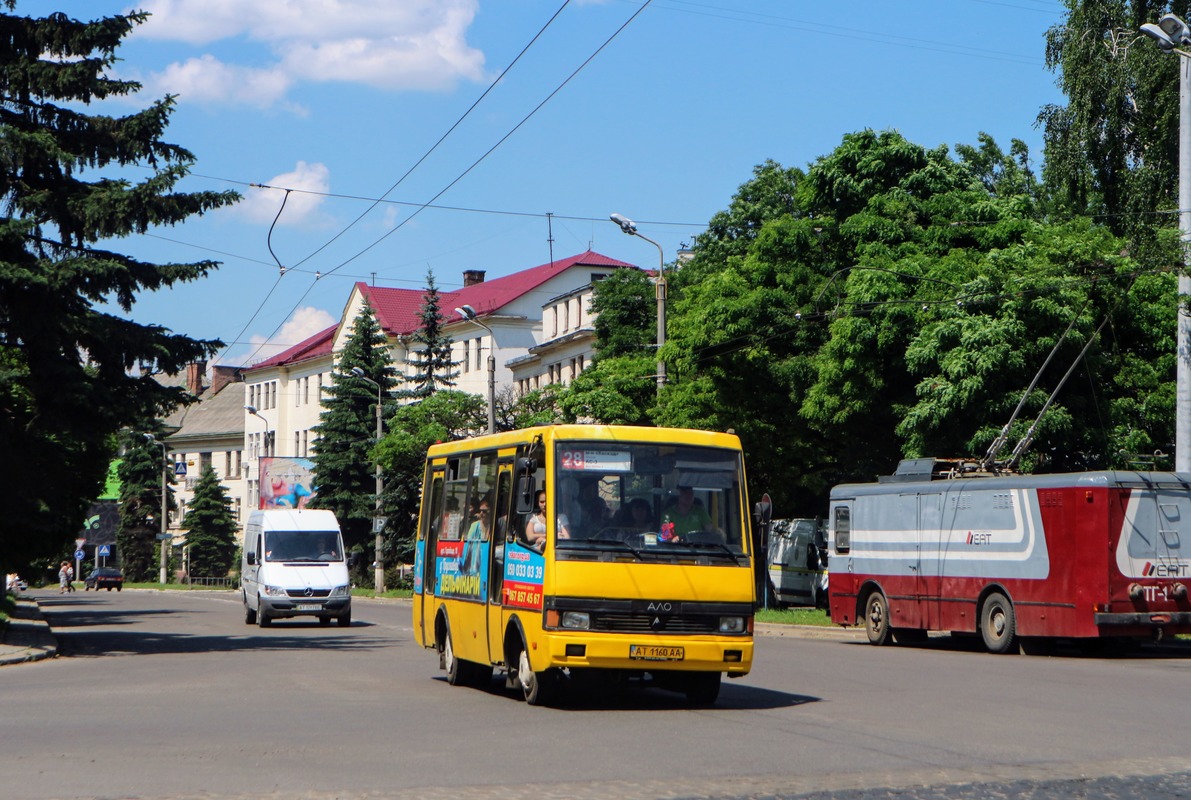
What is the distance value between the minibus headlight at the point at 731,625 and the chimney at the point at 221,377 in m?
128

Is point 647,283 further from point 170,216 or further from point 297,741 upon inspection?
point 297,741

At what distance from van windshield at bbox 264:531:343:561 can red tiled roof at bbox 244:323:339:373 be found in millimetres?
73008

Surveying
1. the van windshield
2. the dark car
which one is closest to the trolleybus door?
the van windshield

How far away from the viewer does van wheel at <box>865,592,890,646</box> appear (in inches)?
1083

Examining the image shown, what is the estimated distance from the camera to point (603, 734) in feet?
41.6

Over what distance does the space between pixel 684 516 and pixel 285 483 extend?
7250 centimetres

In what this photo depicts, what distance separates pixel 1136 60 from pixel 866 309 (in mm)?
8399

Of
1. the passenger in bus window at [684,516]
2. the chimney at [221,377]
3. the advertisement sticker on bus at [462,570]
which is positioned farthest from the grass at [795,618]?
the chimney at [221,377]

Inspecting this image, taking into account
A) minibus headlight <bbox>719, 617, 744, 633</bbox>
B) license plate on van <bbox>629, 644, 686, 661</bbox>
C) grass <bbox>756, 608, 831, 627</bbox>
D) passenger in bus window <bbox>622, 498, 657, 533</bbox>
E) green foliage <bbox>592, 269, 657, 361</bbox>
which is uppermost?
green foliage <bbox>592, 269, 657, 361</bbox>

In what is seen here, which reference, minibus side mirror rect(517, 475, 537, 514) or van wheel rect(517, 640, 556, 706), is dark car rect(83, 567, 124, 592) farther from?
minibus side mirror rect(517, 475, 537, 514)

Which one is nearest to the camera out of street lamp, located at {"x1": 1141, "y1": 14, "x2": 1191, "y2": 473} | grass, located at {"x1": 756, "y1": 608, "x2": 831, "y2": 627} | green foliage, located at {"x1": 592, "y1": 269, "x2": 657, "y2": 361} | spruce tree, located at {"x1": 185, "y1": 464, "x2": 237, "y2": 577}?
street lamp, located at {"x1": 1141, "y1": 14, "x2": 1191, "y2": 473}

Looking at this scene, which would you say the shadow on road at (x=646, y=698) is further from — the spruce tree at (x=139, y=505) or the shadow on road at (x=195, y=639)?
the spruce tree at (x=139, y=505)

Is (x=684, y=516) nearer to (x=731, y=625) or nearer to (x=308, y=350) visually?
(x=731, y=625)

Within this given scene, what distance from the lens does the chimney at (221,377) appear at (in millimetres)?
139875
